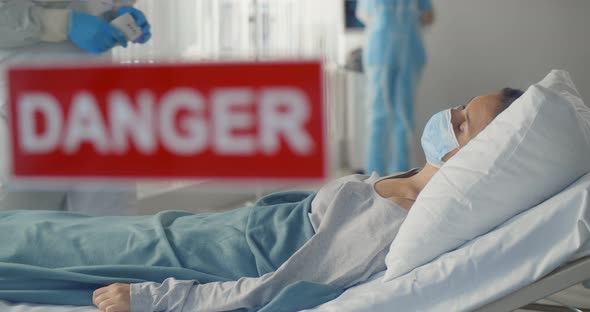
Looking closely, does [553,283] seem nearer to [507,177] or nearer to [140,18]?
[507,177]

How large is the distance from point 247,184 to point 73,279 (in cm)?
72

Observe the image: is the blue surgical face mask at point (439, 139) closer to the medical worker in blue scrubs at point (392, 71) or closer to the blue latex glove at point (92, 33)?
the blue latex glove at point (92, 33)

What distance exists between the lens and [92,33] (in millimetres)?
876

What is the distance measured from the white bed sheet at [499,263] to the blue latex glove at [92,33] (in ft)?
1.50

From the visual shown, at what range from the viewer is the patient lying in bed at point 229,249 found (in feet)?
3.36

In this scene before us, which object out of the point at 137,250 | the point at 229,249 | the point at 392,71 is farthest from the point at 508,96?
the point at 392,71

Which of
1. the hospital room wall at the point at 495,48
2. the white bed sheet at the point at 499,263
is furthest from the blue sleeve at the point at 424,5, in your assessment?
the white bed sheet at the point at 499,263

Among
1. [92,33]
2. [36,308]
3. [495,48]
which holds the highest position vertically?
[92,33]

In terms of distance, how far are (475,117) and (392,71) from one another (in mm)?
1422

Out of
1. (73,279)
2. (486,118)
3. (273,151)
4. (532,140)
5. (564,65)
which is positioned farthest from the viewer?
(564,65)

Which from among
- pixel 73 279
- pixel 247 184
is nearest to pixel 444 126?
pixel 73 279

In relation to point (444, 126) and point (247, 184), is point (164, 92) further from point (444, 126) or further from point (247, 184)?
point (444, 126)

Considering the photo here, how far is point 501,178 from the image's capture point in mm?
964

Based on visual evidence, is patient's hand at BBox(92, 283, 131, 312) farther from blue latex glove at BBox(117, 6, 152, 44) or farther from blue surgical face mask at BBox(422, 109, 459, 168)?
blue surgical face mask at BBox(422, 109, 459, 168)
